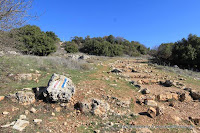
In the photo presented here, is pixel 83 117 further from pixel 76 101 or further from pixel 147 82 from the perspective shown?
pixel 147 82

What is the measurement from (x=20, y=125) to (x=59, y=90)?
1235 millimetres

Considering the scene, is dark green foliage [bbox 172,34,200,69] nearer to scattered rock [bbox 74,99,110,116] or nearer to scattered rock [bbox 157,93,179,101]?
scattered rock [bbox 157,93,179,101]

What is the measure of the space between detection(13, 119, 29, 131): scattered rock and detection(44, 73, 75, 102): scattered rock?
0.93 m

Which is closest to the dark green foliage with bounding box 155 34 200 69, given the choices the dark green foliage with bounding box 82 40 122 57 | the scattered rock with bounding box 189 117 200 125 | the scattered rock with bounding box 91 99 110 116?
the dark green foliage with bounding box 82 40 122 57

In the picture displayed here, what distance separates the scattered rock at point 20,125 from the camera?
2.46 metres

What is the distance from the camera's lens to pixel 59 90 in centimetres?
358

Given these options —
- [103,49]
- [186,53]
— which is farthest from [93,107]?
[103,49]

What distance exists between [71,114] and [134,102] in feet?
7.11

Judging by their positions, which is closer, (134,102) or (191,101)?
(134,102)

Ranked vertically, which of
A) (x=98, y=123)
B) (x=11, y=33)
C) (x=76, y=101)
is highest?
(x=11, y=33)

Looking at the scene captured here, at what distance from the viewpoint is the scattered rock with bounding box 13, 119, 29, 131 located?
8.07 ft

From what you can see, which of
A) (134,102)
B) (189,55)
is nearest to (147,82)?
(134,102)

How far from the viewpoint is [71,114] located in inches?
129

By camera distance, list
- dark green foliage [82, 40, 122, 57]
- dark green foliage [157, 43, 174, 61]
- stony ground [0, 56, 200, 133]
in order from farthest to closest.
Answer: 1. dark green foliage [82, 40, 122, 57]
2. dark green foliage [157, 43, 174, 61]
3. stony ground [0, 56, 200, 133]
